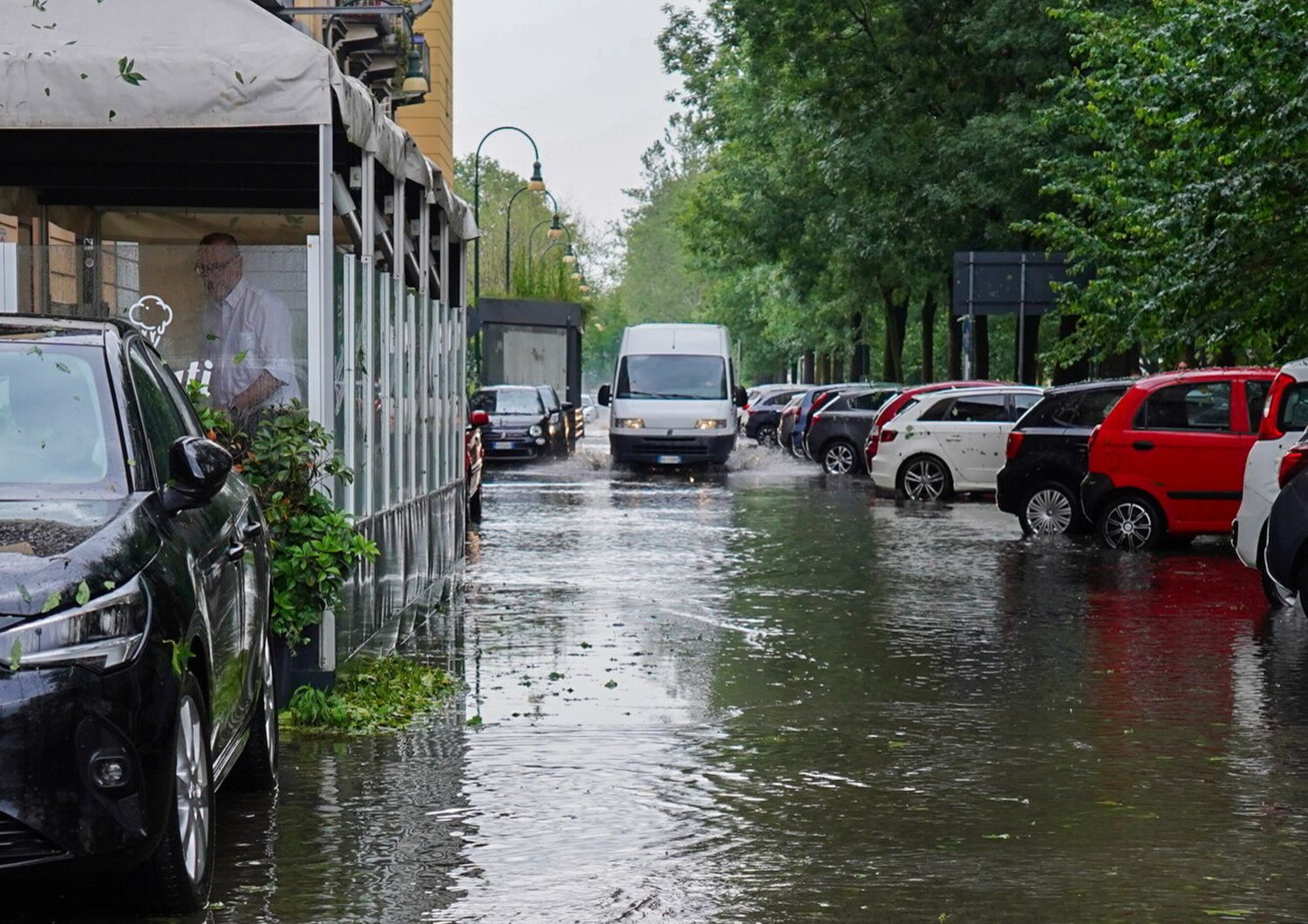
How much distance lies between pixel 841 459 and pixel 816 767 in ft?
97.1

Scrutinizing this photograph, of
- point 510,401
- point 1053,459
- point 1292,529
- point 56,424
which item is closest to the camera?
point 56,424

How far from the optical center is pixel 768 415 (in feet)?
187

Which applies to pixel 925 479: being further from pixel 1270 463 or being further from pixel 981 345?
pixel 981 345

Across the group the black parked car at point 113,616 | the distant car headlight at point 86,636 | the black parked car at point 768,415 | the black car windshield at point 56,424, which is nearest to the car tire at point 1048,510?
the black parked car at point 113,616

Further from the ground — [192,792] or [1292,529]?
[1292,529]

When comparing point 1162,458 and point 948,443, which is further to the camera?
point 948,443

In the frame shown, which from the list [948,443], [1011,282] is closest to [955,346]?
[1011,282]

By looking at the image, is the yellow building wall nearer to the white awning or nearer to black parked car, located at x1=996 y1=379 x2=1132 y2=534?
black parked car, located at x1=996 y1=379 x2=1132 y2=534

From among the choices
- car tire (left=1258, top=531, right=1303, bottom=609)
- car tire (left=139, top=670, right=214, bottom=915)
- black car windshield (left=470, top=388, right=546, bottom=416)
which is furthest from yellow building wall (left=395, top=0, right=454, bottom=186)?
car tire (left=139, top=670, right=214, bottom=915)

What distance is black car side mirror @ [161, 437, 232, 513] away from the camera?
6.30 m

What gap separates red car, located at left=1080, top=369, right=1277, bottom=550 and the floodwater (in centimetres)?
288

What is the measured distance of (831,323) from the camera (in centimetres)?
6862

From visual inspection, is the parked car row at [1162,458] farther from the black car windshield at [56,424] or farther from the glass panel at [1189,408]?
the black car windshield at [56,424]

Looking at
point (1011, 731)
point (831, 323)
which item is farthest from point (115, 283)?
point (831, 323)
